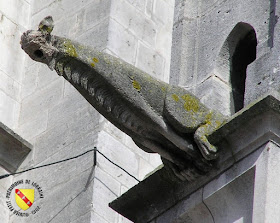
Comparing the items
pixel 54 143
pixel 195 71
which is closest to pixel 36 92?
pixel 54 143

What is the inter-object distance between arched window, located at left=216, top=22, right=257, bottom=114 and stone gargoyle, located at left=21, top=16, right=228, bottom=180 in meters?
0.67

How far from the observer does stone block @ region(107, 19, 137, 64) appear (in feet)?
38.4

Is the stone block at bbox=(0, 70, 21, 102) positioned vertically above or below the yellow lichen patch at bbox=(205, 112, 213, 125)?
above

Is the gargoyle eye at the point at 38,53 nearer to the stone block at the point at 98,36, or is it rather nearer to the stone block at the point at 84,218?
the stone block at the point at 84,218

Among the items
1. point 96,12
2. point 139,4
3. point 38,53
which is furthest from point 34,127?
point 38,53

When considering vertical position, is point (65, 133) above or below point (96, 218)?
Answer: above

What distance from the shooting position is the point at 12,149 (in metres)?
11.7

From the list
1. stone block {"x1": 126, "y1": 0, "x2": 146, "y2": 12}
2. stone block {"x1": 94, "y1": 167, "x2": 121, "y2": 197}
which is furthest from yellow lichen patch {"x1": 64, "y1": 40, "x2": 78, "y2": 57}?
stone block {"x1": 126, "y1": 0, "x2": 146, "y2": 12}

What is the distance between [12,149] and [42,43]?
11.0 feet

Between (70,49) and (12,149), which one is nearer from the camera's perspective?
(70,49)

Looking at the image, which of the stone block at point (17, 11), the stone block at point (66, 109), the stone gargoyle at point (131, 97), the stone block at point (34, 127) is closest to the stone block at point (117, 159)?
the stone block at point (66, 109)

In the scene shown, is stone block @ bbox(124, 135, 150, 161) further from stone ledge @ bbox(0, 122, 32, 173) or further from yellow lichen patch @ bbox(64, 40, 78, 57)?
yellow lichen patch @ bbox(64, 40, 78, 57)

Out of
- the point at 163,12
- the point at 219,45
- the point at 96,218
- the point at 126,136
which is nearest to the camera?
the point at 219,45

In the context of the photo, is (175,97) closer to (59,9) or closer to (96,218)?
(96,218)
